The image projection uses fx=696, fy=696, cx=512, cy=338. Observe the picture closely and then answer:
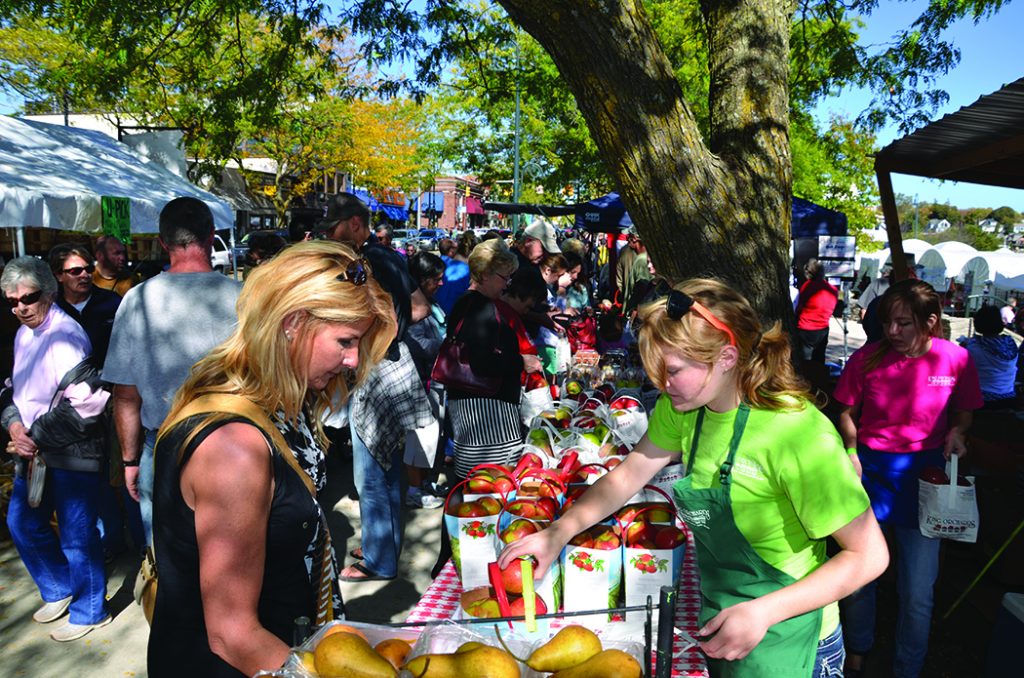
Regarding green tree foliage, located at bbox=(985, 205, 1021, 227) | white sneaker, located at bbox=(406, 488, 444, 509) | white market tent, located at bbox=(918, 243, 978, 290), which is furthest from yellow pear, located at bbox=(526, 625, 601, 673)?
green tree foliage, located at bbox=(985, 205, 1021, 227)

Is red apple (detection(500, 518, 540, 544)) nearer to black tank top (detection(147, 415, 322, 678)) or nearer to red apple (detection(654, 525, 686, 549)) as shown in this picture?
red apple (detection(654, 525, 686, 549))

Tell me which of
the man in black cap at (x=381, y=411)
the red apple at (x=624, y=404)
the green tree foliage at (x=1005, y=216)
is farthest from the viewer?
the green tree foliage at (x=1005, y=216)

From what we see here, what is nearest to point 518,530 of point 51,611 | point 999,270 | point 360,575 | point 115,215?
point 360,575

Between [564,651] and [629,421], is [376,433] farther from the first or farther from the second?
[564,651]

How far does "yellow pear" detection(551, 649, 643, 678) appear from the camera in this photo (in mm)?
1355

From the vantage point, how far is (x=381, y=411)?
13.8 feet

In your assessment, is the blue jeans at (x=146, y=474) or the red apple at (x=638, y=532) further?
the blue jeans at (x=146, y=474)

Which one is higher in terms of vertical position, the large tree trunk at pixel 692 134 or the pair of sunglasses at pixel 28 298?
the large tree trunk at pixel 692 134

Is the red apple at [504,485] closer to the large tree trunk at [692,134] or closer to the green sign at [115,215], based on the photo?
the large tree trunk at [692,134]

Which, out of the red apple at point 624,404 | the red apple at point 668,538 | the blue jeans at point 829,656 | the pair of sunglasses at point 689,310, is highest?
the pair of sunglasses at point 689,310

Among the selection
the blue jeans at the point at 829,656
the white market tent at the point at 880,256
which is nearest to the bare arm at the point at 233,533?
the blue jeans at the point at 829,656

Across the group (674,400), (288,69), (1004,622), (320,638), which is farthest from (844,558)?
(288,69)

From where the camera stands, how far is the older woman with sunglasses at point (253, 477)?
1.37 metres

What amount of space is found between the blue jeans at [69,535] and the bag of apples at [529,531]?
2.71 metres
